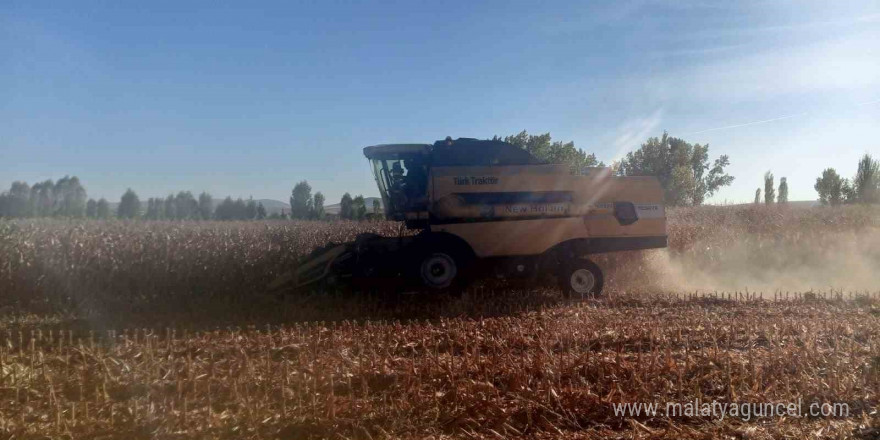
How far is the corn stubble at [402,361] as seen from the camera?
12.4ft

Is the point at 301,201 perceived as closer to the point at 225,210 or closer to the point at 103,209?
the point at 225,210

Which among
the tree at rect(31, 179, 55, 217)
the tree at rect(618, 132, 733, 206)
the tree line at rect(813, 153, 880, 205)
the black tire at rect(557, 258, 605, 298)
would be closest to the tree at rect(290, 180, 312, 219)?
the tree at rect(31, 179, 55, 217)

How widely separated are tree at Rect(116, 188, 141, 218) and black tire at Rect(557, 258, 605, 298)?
925cm

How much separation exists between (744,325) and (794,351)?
1.13 metres

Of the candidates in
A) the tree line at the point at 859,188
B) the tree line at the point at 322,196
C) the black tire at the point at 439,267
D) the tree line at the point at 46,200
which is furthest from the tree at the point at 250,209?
the tree line at the point at 859,188

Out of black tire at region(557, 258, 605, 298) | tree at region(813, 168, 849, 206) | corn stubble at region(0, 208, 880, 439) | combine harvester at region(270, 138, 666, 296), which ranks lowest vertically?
corn stubble at region(0, 208, 880, 439)

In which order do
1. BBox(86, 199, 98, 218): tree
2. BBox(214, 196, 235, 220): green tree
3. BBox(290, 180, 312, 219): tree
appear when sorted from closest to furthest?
BBox(86, 199, 98, 218): tree, BBox(214, 196, 235, 220): green tree, BBox(290, 180, 312, 219): tree

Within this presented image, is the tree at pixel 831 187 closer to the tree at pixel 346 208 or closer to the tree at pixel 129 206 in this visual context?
the tree at pixel 346 208

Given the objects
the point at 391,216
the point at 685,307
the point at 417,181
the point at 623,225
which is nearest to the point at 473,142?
the point at 417,181

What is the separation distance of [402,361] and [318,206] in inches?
519

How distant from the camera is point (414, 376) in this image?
14.5ft

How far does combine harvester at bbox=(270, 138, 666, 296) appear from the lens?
9070 millimetres

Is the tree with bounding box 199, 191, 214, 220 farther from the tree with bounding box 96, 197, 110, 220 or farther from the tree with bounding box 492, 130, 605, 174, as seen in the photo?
the tree with bounding box 492, 130, 605, 174

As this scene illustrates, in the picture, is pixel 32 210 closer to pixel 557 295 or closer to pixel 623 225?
pixel 557 295
